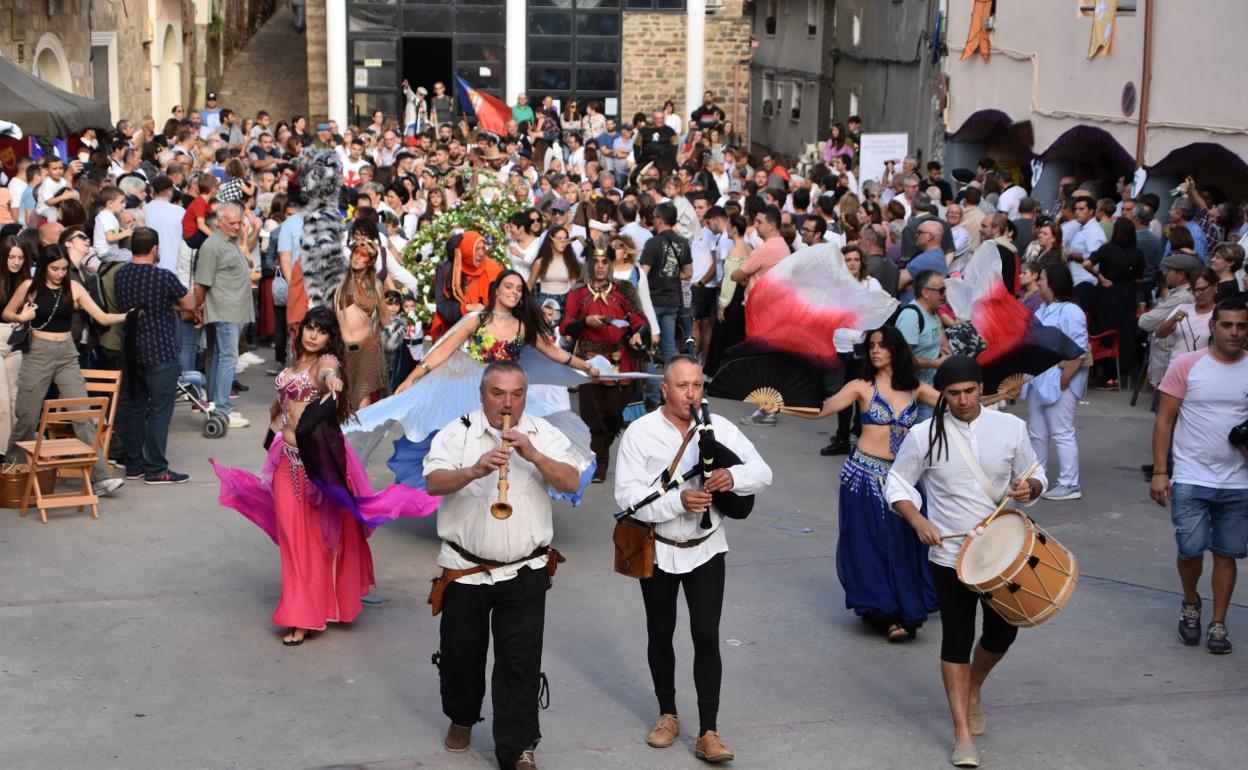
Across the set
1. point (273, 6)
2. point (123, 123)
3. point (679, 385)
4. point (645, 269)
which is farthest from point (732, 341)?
point (273, 6)

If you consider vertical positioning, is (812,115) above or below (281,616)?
above

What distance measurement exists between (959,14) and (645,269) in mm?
11210

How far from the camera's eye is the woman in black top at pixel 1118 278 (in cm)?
1512

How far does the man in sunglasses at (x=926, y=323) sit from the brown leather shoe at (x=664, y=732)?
3.86 metres

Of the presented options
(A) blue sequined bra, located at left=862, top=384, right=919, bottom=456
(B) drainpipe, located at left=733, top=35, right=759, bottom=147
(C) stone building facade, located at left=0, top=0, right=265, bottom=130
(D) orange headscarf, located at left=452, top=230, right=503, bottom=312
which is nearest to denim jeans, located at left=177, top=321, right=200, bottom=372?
(D) orange headscarf, located at left=452, top=230, right=503, bottom=312

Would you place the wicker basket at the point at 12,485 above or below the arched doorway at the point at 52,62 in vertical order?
below

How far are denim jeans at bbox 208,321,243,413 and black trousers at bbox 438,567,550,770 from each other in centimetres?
735

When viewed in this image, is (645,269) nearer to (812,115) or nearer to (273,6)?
(812,115)

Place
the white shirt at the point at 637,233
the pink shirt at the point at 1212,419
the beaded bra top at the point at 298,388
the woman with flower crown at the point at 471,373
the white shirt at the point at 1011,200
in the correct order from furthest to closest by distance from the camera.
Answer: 1. the white shirt at the point at 1011,200
2. the white shirt at the point at 637,233
3. the woman with flower crown at the point at 471,373
4. the beaded bra top at the point at 298,388
5. the pink shirt at the point at 1212,419

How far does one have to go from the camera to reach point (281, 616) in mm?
8273

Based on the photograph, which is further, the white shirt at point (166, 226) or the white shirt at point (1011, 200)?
the white shirt at point (1011, 200)

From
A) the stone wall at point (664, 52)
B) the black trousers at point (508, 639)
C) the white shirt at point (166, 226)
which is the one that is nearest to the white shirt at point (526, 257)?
the white shirt at point (166, 226)

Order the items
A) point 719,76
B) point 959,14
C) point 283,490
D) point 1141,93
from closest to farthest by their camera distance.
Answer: point 283,490
point 1141,93
point 959,14
point 719,76

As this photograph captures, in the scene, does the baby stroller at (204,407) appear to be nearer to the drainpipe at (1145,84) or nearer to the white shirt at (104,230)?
the white shirt at (104,230)
